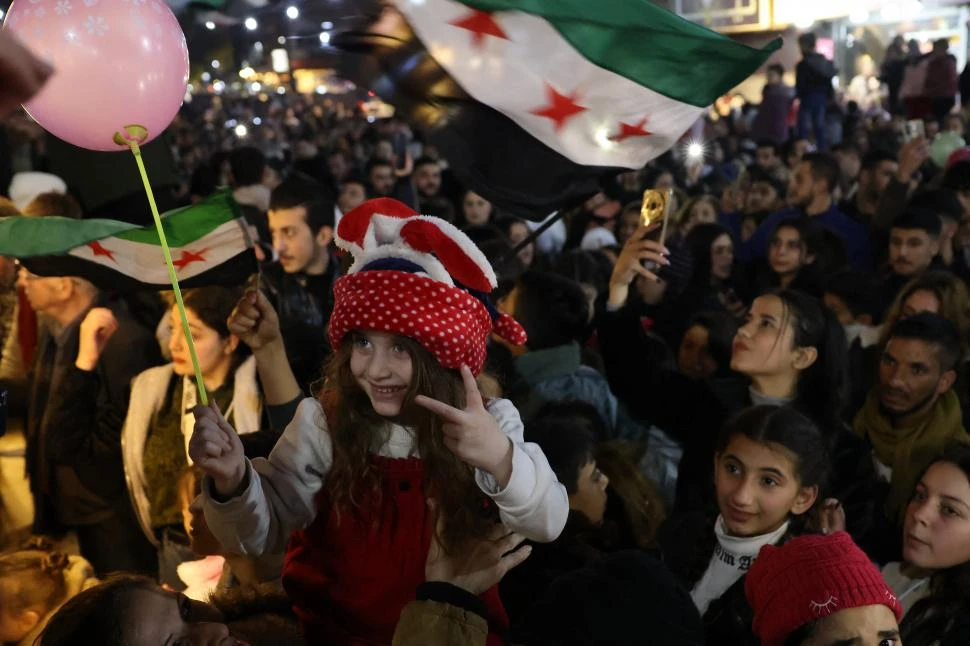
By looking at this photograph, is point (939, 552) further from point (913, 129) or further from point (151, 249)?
point (913, 129)

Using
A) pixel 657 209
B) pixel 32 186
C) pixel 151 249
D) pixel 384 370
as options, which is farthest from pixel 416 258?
pixel 32 186

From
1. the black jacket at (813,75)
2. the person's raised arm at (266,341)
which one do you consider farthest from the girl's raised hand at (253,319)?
the black jacket at (813,75)

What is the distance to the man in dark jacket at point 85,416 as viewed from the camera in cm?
379

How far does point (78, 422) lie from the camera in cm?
379

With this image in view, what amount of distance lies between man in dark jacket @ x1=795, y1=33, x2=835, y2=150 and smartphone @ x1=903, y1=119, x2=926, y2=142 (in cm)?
135

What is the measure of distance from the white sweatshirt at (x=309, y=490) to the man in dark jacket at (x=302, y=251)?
95.8 inches

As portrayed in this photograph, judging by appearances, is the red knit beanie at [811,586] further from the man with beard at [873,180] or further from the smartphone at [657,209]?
the man with beard at [873,180]

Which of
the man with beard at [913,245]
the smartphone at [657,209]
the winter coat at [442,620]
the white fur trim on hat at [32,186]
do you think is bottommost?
the man with beard at [913,245]

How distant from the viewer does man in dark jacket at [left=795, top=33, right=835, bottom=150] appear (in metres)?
12.6

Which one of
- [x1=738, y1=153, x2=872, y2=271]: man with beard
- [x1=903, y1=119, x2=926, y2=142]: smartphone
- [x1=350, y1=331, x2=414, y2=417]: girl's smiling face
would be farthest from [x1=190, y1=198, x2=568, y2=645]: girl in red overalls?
[x1=903, y1=119, x2=926, y2=142]: smartphone

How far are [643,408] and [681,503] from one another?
51cm

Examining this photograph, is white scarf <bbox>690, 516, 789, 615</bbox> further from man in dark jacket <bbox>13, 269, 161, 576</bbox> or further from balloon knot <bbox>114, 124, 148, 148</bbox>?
man in dark jacket <bbox>13, 269, 161, 576</bbox>

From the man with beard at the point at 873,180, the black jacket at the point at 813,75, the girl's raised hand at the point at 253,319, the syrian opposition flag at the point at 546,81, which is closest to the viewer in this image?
the girl's raised hand at the point at 253,319

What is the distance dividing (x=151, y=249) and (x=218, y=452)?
136cm
